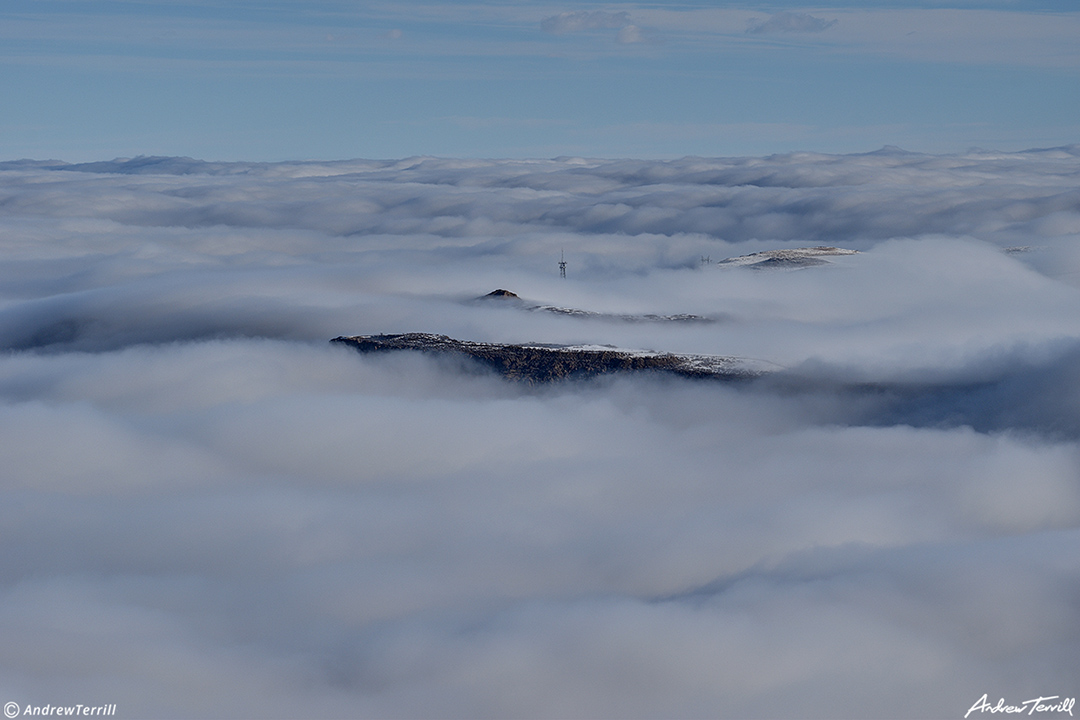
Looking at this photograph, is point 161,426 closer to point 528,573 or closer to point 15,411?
point 15,411

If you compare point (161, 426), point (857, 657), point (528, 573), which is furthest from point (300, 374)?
point (857, 657)
